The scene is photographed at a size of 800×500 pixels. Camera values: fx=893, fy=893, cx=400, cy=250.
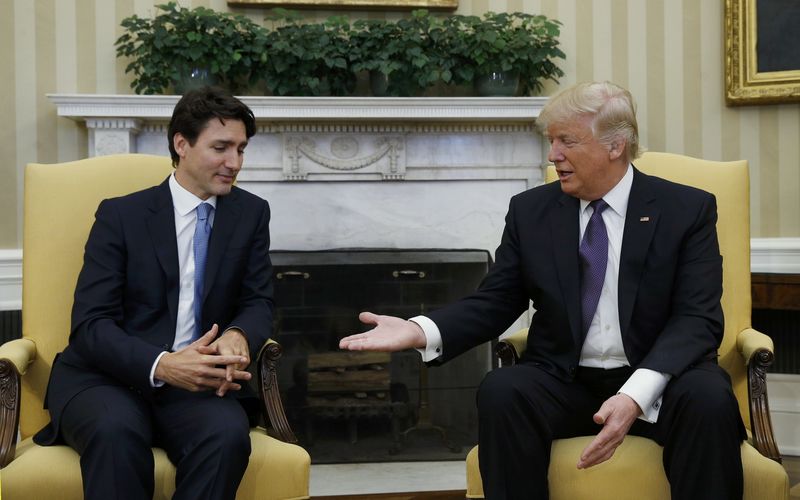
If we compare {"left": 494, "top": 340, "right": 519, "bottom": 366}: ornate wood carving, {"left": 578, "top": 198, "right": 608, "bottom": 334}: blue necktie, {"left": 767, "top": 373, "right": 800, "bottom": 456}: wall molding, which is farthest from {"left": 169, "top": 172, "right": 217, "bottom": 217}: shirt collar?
{"left": 767, "top": 373, "right": 800, "bottom": 456}: wall molding

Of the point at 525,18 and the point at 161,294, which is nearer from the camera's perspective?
the point at 161,294

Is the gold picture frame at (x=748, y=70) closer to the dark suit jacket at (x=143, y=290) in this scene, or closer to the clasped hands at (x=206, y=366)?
the dark suit jacket at (x=143, y=290)

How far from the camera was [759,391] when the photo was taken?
216 centimetres

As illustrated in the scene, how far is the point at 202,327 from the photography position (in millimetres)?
2352

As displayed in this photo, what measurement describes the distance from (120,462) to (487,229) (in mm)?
2474

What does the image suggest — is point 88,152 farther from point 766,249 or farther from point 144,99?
point 766,249

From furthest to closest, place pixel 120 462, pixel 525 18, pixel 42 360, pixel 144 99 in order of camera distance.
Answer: pixel 525 18, pixel 144 99, pixel 42 360, pixel 120 462

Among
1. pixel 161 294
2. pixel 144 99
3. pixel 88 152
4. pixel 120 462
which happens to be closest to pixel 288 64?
pixel 144 99

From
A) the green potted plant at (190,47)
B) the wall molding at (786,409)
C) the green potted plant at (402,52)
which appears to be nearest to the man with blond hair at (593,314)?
the green potted plant at (402,52)

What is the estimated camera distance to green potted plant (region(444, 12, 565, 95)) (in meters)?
3.82

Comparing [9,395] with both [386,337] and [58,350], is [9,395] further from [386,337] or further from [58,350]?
[386,337]

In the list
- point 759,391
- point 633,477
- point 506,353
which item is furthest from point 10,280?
point 759,391

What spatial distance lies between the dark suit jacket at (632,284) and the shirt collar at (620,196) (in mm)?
21

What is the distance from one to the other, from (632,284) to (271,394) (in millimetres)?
955
